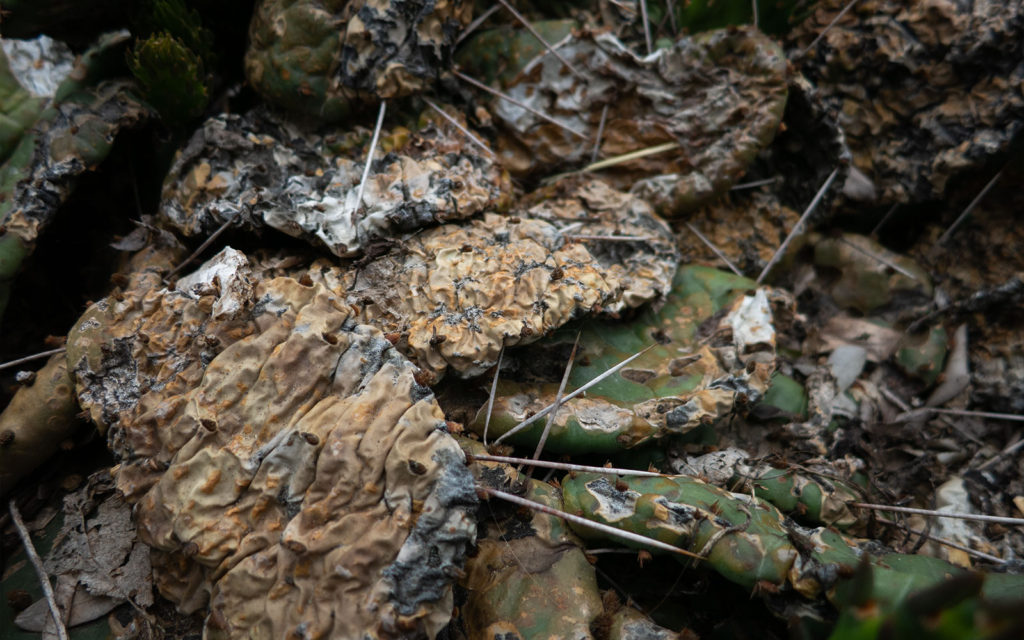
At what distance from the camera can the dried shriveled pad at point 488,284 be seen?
195 centimetres

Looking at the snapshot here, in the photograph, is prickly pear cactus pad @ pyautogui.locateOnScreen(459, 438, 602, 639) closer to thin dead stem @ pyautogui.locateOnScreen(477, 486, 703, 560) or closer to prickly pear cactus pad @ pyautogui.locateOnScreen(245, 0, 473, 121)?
thin dead stem @ pyautogui.locateOnScreen(477, 486, 703, 560)

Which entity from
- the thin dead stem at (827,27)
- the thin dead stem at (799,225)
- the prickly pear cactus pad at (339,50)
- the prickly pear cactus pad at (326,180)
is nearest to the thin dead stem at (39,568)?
the prickly pear cactus pad at (326,180)

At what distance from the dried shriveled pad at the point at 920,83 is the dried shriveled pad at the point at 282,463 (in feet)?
9.35

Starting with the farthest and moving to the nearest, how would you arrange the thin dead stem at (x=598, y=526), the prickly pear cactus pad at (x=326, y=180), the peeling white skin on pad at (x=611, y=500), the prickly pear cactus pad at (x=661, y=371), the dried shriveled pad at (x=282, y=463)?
the prickly pear cactus pad at (x=326, y=180) → the prickly pear cactus pad at (x=661, y=371) → the peeling white skin on pad at (x=611, y=500) → the thin dead stem at (x=598, y=526) → the dried shriveled pad at (x=282, y=463)

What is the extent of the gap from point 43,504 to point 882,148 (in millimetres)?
4187

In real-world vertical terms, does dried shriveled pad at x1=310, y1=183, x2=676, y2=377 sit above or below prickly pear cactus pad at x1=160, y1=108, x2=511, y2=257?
below

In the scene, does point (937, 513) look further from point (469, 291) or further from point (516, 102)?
point (516, 102)

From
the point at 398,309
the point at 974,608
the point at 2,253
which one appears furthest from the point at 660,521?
the point at 2,253

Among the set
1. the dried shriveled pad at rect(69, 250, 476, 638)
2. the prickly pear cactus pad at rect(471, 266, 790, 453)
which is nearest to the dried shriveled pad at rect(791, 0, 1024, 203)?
the prickly pear cactus pad at rect(471, 266, 790, 453)

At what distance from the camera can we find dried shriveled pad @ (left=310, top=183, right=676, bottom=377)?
195 centimetres

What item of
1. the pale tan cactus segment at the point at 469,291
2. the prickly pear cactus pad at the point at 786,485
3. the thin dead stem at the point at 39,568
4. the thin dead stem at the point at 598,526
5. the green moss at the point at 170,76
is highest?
the green moss at the point at 170,76

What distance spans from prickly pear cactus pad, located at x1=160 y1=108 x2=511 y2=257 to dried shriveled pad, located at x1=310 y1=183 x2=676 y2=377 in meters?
0.12

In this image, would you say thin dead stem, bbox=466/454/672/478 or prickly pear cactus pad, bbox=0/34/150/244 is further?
prickly pear cactus pad, bbox=0/34/150/244

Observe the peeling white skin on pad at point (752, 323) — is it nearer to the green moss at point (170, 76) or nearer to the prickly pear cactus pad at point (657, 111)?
the prickly pear cactus pad at point (657, 111)
